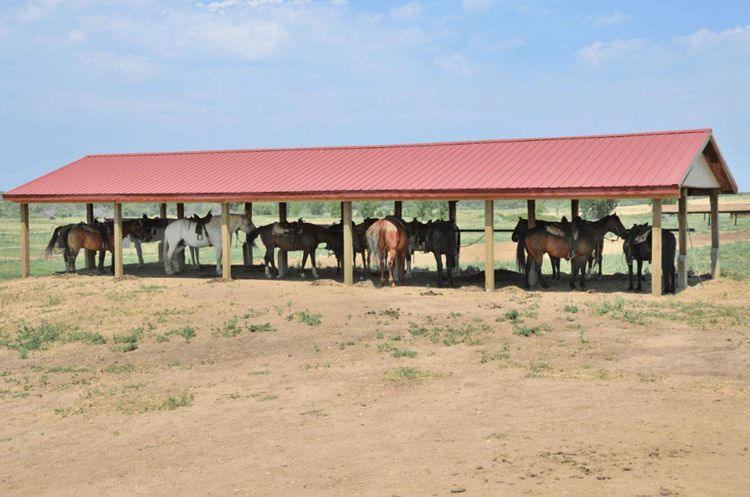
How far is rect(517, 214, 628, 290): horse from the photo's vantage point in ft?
69.5

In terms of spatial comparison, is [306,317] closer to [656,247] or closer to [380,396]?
[380,396]

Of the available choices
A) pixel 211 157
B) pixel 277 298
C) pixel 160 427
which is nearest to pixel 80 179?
pixel 211 157

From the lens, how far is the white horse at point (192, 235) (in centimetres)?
2611

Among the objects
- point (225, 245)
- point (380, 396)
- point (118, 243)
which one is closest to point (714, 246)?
point (225, 245)

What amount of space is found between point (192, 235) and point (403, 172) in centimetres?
723

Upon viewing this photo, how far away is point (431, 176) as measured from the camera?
22.8 meters

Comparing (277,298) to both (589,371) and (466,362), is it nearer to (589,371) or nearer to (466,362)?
(466,362)

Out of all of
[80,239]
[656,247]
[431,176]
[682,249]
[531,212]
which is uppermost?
[431,176]

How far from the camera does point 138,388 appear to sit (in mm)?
12500

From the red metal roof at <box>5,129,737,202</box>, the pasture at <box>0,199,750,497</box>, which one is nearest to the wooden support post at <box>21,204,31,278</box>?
the red metal roof at <box>5,129,737,202</box>

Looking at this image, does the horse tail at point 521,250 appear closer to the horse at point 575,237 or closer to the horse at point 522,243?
the horse at point 522,243

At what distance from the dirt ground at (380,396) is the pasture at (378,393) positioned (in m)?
0.04

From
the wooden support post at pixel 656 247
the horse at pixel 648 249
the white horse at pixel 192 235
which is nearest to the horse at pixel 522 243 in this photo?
the horse at pixel 648 249

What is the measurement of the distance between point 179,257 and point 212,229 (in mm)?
2017
